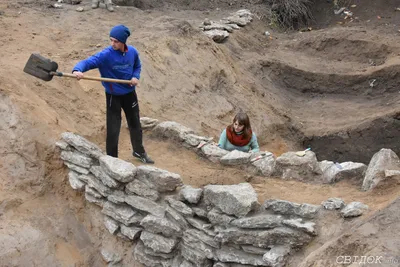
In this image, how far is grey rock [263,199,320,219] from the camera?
429 cm

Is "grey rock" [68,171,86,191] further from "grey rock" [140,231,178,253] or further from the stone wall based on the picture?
"grey rock" [140,231,178,253]

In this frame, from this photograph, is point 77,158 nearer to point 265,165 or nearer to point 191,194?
point 191,194

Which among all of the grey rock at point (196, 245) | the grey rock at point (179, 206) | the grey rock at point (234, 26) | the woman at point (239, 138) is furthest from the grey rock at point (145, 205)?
the grey rock at point (234, 26)

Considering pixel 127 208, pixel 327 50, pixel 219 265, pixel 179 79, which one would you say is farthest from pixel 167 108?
pixel 327 50

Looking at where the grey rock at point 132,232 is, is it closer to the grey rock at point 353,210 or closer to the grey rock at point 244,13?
the grey rock at point 353,210

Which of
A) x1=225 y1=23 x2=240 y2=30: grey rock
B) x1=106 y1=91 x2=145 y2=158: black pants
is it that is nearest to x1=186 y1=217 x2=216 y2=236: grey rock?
x1=106 y1=91 x2=145 y2=158: black pants

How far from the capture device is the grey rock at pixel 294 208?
429 centimetres

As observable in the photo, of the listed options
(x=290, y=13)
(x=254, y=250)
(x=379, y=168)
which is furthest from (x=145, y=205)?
(x=290, y=13)

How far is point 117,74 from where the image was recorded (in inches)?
210

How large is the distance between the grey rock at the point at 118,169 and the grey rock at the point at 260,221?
4.12 feet

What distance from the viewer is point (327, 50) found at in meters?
11.6

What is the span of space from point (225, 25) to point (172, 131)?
18.5 feet

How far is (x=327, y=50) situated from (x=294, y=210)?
Result: 26.2 feet

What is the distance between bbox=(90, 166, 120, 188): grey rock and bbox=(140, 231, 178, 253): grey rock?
60 centimetres
